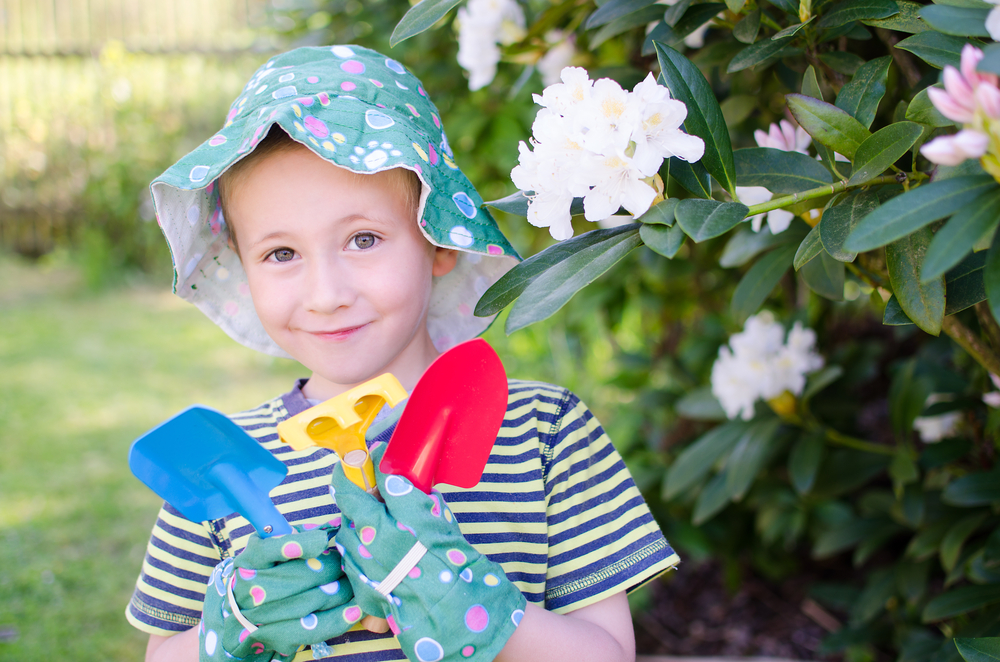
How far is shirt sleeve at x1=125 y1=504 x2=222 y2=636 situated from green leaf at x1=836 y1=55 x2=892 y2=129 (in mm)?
806

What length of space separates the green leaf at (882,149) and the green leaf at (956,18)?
111 millimetres

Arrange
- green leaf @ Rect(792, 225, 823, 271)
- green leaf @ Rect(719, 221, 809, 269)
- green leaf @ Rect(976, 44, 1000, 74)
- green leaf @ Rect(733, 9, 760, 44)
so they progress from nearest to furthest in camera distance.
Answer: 1. green leaf @ Rect(976, 44, 1000, 74)
2. green leaf @ Rect(792, 225, 823, 271)
3. green leaf @ Rect(733, 9, 760, 44)
4. green leaf @ Rect(719, 221, 809, 269)

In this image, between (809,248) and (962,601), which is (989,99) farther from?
(962,601)

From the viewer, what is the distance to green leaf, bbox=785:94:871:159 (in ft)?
2.47

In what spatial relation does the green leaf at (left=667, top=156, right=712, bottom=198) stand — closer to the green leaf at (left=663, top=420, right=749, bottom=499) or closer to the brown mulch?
the green leaf at (left=663, top=420, right=749, bottom=499)

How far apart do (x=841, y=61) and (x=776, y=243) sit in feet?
0.93

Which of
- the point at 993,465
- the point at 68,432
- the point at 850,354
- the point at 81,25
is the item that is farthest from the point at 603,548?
the point at 81,25

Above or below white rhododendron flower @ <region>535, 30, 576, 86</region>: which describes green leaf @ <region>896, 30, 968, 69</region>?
above

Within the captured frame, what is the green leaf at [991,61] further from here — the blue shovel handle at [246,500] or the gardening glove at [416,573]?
the blue shovel handle at [246,500]

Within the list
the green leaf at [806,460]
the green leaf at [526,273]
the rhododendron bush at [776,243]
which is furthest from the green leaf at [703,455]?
the green leaf at [526,273]

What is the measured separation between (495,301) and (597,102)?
0.68 feet

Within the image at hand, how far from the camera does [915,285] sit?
709 millimetres

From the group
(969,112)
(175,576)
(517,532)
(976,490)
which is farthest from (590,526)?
(976,490)

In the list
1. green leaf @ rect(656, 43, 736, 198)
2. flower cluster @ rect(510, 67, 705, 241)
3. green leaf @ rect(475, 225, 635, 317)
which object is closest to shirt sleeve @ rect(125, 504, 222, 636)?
green leaf @ rect(475, 225, 635, 317)
